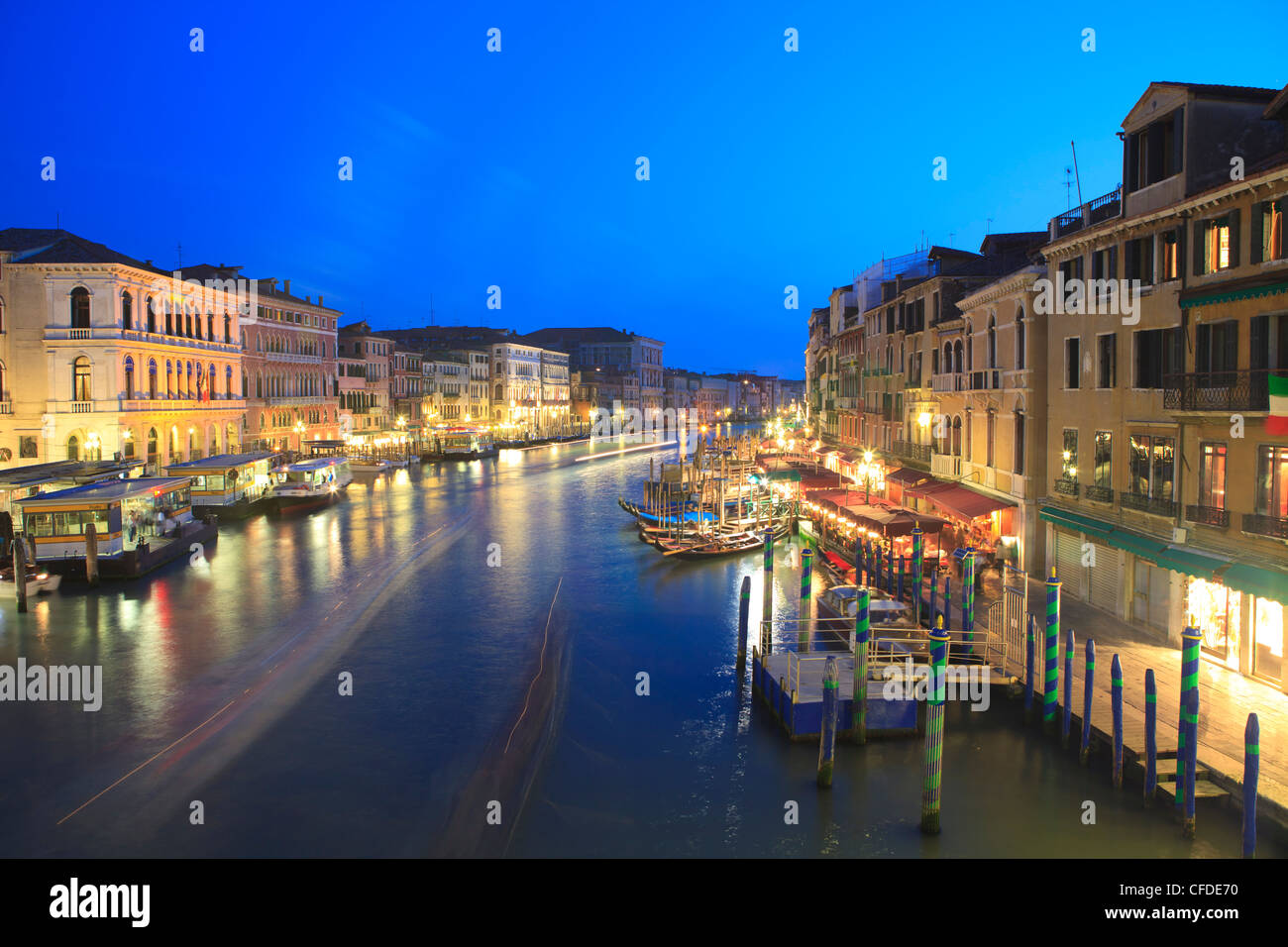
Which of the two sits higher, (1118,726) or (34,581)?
(34,581)

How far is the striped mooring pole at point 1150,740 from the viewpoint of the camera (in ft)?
38.0

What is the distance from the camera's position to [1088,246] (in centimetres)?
1922

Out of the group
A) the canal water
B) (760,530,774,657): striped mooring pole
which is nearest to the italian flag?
the canal water

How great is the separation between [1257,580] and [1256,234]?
5254 mm

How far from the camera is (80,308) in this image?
39219mm

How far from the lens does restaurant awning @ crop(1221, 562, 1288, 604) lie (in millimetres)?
12930

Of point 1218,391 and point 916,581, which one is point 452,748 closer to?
point 916,581

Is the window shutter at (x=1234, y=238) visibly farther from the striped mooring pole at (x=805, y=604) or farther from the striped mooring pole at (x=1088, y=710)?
the striped mooring pole at (x=805, y=604)

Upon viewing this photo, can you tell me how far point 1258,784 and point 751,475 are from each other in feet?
103

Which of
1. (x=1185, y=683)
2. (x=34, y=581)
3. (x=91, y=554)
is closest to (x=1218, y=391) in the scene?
(x=1185, y=683)

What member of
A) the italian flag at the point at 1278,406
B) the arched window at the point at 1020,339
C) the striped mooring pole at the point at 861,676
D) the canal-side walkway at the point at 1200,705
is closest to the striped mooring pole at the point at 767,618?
the striped mooring pole at the point at 861,676

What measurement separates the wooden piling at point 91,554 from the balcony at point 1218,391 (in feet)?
87.1
